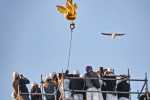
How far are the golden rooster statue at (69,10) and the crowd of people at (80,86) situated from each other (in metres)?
2.78

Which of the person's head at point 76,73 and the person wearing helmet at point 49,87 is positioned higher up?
the person's head at point 76,73

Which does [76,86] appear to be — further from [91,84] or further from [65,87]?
[91,84]

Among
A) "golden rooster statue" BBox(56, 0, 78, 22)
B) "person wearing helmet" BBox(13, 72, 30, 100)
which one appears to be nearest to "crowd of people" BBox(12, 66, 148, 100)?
"person wearing helmet" BBox(13, 72, 30, 100)

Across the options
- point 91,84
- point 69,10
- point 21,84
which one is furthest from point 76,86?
point 69,10

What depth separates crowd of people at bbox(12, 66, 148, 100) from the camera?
44781mm

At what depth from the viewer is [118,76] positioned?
46.2 metres

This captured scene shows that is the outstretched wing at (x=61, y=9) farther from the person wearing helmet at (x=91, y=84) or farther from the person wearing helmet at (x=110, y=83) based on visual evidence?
the person wearing helmet at (x=110, y=83)

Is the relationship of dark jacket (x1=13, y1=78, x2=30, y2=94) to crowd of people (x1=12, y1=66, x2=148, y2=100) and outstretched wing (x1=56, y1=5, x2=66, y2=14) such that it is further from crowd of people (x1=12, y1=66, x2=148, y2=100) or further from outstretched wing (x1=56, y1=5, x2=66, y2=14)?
outstretched wing (x1=56, y1=5, x2=66, y2=14)

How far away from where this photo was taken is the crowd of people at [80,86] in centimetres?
4478

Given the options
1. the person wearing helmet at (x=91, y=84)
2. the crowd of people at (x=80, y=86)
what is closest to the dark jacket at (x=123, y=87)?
the crowd of people at (x=80, y=86)

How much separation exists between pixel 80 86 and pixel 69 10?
3990 mm

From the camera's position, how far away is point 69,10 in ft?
152

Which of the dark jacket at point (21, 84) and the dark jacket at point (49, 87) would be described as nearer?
the dark jacket at point (49, 87)

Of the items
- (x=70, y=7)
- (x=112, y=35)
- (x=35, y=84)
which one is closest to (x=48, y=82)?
(x=35, y=84)
